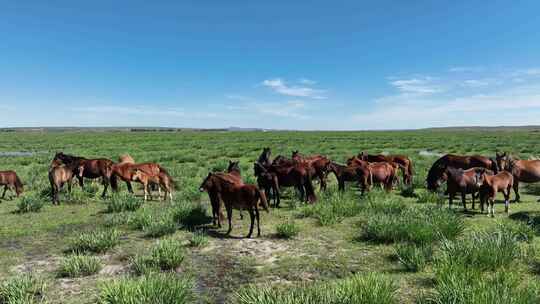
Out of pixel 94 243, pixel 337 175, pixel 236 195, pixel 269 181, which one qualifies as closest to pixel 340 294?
pixel 236 195

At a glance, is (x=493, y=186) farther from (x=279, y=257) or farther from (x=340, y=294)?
(x=340, y=294)

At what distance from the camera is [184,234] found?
7598 mm

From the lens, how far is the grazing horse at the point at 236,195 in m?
7.18

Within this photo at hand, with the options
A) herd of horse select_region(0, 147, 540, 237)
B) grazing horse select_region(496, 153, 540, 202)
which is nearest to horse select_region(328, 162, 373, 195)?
herd of horse select_region(0, 147, 540, 237)

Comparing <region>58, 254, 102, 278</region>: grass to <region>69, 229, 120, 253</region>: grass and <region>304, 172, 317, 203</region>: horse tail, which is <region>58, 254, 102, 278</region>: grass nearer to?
<region>69, 229, 120, 253</region>: grass

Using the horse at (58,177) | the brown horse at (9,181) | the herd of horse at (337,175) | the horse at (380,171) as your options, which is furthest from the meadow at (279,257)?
the brown horse at (9,181)

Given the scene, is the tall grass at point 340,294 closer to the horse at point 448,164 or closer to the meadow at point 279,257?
the meadow at point 279,257

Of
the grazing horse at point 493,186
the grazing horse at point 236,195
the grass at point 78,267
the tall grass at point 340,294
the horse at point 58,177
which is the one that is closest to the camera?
the tall grass at point 340,294

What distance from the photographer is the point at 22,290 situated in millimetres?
4488

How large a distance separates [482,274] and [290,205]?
5.96 meters

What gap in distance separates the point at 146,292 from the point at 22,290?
182cm

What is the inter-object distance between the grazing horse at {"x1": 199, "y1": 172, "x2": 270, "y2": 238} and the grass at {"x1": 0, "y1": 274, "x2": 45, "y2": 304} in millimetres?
3596

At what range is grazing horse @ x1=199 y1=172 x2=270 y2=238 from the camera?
23.6 ft

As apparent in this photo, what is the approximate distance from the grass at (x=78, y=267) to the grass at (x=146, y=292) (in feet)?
3.73
